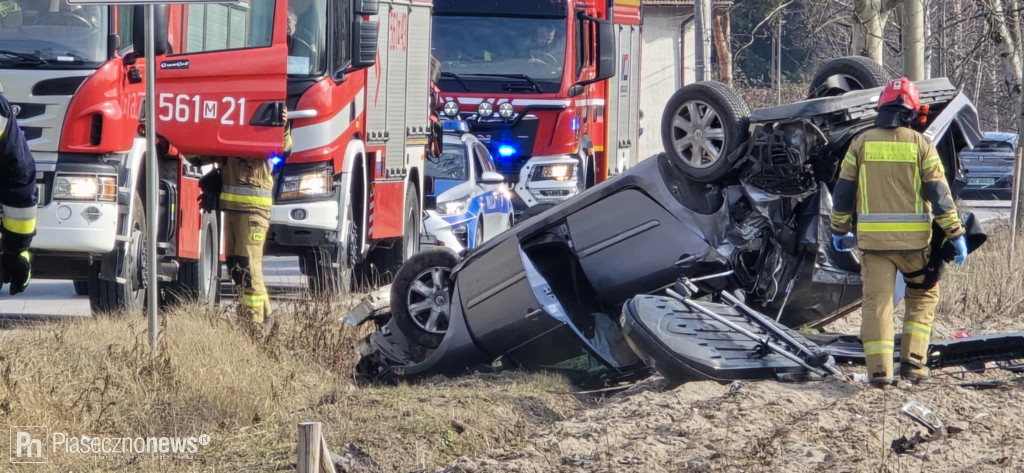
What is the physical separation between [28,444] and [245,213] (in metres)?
3.51

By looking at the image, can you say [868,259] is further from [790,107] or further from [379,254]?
[379,254]

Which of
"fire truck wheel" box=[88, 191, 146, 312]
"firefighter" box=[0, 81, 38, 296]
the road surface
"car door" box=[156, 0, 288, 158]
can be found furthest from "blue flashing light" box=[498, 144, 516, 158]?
"firefighter" box=[0, 81, 38, 296]

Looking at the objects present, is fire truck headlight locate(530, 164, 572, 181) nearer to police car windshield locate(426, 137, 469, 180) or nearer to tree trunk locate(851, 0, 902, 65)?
police car windshield locate(426, 137, 469, 180)

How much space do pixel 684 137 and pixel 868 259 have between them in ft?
3.85

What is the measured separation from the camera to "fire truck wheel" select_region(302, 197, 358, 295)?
1146 cm

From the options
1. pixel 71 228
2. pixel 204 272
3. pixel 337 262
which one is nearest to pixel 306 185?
pixel 337 262

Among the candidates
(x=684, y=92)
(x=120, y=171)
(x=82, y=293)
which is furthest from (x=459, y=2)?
(x=684, y=92)

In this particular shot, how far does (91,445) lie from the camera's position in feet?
19.3

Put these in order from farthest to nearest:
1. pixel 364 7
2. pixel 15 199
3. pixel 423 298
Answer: pixel 364 7 → pixel 423 298 → pixel 15 199

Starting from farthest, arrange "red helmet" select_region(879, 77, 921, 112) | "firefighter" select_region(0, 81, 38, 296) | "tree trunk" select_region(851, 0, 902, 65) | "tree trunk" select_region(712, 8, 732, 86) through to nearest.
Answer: "tree trunk" select_region(712, 8, 732, 86), "tree trunk" select_region(851, 0, 902, 65), "red helmet" select_region(879, 77, 921, 112), "firefighter" select_region(0, 81, 38, 296)

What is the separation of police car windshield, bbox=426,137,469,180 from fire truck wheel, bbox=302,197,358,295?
2.93m

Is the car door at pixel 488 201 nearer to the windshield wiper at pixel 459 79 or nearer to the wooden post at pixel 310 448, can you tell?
the windshield wiper at pixel 459 79

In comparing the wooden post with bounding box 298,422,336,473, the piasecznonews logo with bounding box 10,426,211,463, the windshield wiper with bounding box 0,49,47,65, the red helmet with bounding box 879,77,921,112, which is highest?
the windshield wiper with bounding box 0,49,47,65

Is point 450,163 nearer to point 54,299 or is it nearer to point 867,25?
point 54,299
